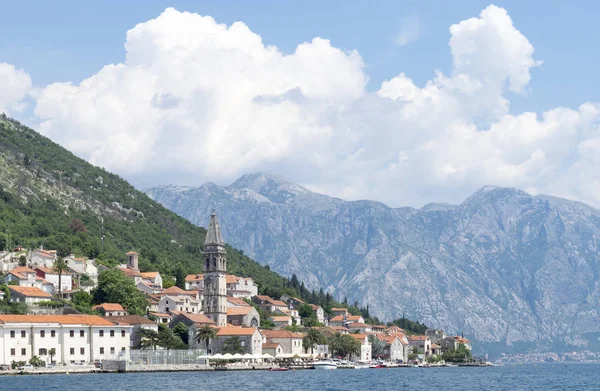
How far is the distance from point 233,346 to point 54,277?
32053 millimetres

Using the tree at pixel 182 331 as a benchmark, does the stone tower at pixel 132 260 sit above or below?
above

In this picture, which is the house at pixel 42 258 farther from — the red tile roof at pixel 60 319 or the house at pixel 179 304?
the red tile roof at pixel 60 319

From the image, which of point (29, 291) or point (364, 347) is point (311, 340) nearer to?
point (364, 347)

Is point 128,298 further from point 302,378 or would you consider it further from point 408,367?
point 408,367

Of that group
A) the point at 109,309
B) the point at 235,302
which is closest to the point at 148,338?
the point at 109,309

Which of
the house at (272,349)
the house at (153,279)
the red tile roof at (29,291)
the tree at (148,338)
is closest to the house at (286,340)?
the house at (272,349)

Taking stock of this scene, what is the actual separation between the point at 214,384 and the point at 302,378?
21.4m

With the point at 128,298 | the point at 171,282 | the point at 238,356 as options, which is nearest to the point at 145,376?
the point at 238,356

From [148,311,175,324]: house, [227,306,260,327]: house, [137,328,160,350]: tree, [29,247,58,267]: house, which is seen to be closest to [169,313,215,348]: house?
[148,311,175,324]: house

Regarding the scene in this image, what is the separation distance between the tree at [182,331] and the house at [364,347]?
47.3 m

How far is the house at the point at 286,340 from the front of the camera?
152625 mm

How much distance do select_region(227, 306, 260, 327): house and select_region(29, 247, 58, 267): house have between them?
99.7ft

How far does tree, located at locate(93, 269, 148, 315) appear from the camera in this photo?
144500mm

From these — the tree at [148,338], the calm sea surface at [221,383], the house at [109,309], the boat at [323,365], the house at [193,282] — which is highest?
the house at [193,282]
